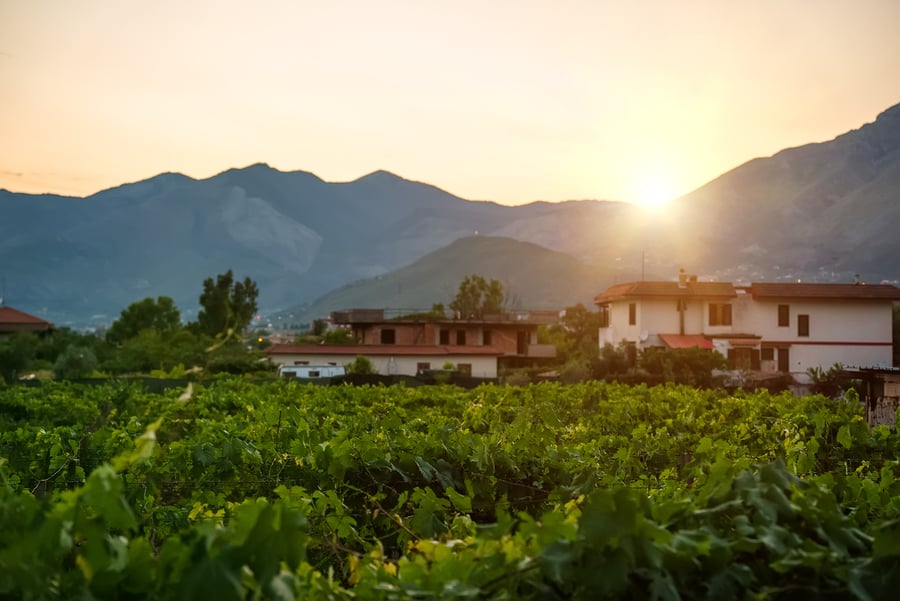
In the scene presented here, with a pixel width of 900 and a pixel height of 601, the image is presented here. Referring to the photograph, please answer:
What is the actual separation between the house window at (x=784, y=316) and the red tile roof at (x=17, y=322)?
254ft

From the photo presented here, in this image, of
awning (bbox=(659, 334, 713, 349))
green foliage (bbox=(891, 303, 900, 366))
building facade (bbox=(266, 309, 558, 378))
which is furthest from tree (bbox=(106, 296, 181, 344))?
green foliage (bbox=(891, 303, 900, 366))

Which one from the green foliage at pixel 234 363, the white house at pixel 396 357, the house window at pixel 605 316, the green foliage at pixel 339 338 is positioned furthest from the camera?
the green foliage at pixel 339 338

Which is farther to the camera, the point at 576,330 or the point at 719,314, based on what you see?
the point at 576,330

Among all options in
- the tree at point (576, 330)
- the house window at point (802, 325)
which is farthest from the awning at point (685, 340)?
the tree at point (576, 330)

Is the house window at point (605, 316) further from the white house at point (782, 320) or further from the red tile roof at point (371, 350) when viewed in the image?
the red tile roof at point (371, 350)

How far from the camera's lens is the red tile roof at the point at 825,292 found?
2325 inches

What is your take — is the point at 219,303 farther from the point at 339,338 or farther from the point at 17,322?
the point at 17,322

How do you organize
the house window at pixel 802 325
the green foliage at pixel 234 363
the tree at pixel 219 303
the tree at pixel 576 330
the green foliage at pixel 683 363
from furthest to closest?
the tree at pixel 219 303, the tree at pixel 576 330, the house window at pixel 802 325, the green foliage at pixel 234 363, the green foliage at pixel 683 363

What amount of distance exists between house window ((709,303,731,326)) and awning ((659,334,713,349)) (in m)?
1.38

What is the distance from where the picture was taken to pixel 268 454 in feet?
23.5

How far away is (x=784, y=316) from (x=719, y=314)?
4222 mm

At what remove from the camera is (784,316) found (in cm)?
5984

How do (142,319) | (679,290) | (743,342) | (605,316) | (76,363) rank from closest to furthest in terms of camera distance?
1. (76,363)
2. (743,342)
3. (679,290)
4. (605,316)
5. (142,319)

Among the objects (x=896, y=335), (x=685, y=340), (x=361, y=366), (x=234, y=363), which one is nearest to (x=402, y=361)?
(x=361, y=366)
